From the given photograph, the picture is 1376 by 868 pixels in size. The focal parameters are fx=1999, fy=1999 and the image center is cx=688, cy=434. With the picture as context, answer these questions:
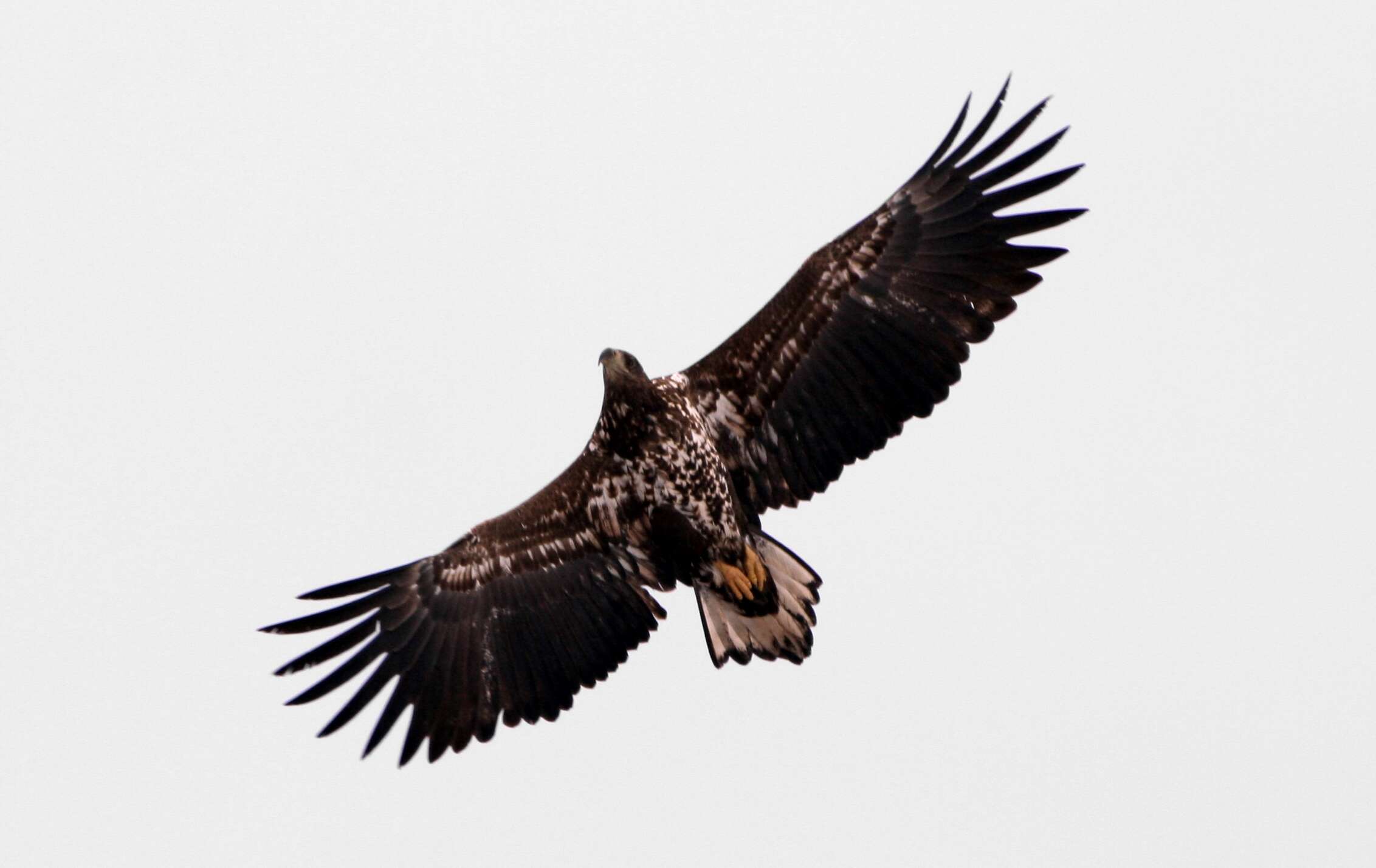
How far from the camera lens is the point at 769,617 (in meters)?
15.7

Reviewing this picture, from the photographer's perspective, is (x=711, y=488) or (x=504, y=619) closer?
(x=711, y=488)

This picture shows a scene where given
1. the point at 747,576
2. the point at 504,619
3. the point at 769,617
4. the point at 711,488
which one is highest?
the point at 504,619

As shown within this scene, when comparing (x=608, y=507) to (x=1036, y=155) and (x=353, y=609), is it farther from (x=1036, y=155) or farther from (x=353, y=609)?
(x=1036, y=155)

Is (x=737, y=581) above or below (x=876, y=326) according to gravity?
below

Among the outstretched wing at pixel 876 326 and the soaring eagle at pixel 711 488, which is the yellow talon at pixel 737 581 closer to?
the soaring eagle at pixel 711 488

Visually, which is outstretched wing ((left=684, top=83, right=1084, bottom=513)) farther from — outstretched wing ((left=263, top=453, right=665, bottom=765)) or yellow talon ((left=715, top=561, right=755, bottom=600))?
outstretched wing ((left=263, top=453, right=665, bottom=765))

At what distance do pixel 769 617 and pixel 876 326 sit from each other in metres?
2.45

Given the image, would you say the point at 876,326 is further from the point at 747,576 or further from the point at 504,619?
the point at 504,619

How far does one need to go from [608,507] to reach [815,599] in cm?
178

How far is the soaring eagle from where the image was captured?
15047mm

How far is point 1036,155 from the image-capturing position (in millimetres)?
14672

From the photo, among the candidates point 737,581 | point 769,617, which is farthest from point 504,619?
point 769,617

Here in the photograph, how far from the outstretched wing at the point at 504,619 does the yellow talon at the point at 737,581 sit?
65cm

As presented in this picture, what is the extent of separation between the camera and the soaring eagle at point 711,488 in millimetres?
15047
